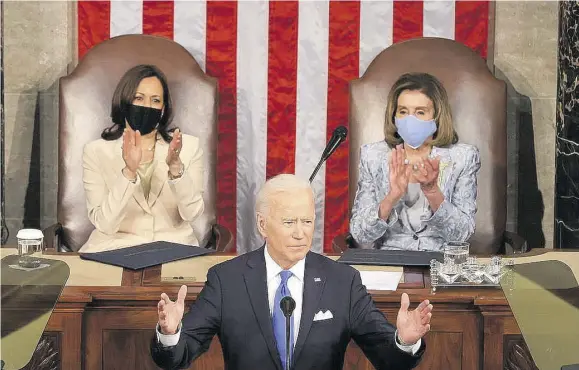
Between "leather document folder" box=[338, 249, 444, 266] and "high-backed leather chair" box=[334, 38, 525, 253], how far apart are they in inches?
34.7

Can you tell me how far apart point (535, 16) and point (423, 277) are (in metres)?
2.11

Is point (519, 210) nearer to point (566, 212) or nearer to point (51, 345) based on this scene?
point (566, 212)

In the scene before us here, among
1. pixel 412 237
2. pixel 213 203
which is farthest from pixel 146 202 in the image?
pixel 412 237

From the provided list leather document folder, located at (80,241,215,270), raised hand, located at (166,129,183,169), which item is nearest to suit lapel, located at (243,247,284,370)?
leather document folder, located at (80,241,215,270)

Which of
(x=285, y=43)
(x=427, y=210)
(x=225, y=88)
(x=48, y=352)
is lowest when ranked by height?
(x=48, y=352)

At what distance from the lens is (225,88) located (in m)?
5.71

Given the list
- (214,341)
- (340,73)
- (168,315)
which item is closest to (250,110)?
(340,73)

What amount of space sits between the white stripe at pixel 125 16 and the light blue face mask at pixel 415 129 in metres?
1.47

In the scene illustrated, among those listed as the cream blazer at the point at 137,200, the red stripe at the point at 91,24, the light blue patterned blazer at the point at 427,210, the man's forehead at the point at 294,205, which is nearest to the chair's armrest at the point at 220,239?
the cream blazer at the point at 137,200

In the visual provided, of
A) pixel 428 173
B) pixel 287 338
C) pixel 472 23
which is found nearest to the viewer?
pixel 287 338

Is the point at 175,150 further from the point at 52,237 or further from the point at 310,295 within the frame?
the point at 310,295

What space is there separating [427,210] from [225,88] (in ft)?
4.32

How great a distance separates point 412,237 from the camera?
491 cm

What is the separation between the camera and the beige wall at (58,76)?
5.72m
